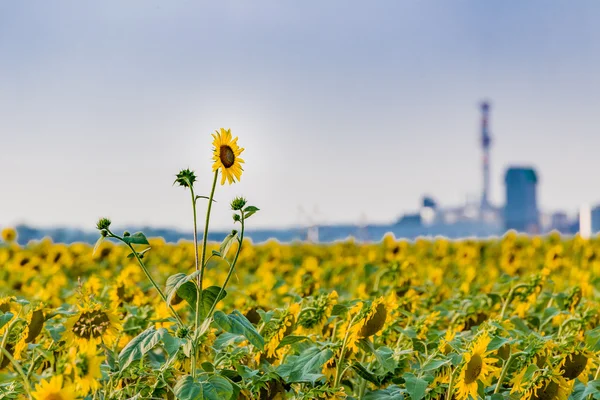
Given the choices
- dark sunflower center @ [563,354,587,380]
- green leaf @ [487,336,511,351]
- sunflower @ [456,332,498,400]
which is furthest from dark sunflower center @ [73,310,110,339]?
dark sunflower center @ [563,354,587,380]

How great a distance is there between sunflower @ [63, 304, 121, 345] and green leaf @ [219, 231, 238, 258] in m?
0.33

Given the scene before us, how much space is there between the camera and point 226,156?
6.46ft

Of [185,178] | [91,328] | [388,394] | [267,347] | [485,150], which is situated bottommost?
[388,394]

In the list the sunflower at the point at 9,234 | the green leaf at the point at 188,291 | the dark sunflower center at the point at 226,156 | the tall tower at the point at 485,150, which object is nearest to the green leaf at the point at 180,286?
the green leaf at the point at 188,291

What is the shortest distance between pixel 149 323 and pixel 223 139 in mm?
1047

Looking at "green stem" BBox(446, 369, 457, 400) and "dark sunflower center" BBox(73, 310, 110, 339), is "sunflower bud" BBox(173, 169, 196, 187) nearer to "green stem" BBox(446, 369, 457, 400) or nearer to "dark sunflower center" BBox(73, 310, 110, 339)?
"dark sunflower center" BBox(73, 310, 110, 339)

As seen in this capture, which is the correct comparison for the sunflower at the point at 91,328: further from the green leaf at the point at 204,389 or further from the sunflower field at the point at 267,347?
the green leaf at the point at 204,389

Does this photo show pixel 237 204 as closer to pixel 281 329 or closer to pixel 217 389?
pixel 217 389

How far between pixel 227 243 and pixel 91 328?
16.0 inches

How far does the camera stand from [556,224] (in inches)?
3433

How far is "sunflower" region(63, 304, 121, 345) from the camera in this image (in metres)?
1.92

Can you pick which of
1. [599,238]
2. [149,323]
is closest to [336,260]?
[599,238]

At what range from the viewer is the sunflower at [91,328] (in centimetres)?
192

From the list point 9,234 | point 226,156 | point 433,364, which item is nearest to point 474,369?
point 433,364
